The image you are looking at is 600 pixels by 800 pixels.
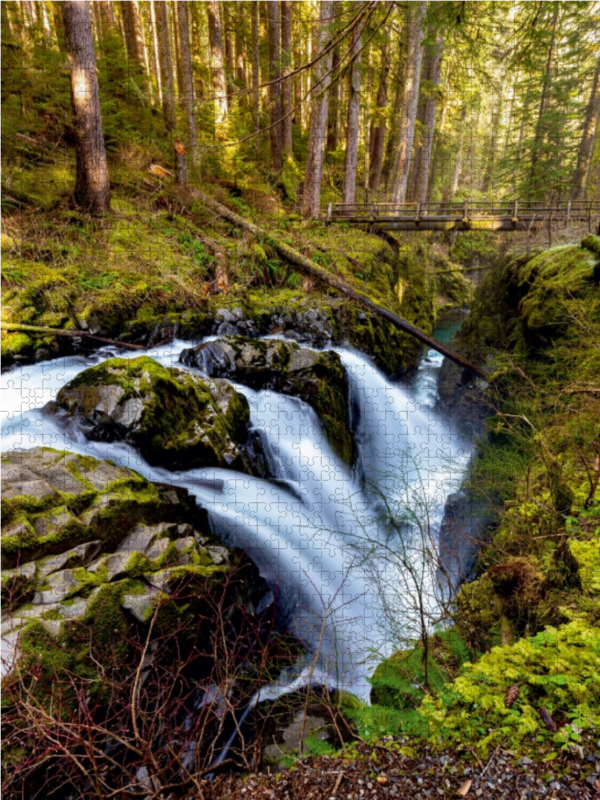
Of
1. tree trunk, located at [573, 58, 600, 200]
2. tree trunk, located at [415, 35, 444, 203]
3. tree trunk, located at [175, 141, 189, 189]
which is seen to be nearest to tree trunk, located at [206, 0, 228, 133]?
tree trunk, located at [175, 141, 189, 189]

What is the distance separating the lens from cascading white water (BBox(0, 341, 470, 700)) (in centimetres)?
425

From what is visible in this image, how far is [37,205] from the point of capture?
27.2 feet

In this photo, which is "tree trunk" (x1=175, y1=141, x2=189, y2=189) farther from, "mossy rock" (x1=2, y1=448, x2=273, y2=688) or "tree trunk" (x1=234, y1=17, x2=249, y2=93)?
"mossy rock" (x1=2, y1=448, x2=273, y2=688)

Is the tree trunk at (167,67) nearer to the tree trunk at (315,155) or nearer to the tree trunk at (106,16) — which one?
the tree trunk at (106,16)

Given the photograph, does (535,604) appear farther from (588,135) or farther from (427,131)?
(588,135)

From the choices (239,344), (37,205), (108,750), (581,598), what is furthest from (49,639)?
(37,205)

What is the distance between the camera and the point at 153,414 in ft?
16.5

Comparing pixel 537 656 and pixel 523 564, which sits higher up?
pixel 537 656

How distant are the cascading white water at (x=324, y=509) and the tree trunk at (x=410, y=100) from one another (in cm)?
1066

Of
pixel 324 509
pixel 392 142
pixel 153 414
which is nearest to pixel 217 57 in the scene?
pixel 392 142

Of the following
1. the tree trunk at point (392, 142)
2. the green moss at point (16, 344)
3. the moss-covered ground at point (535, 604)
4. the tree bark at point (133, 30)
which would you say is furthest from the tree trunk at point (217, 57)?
the moss-covered ground at point (535, 604)

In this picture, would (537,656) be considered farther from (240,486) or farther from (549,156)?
(549,156)

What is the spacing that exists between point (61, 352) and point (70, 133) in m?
6.74

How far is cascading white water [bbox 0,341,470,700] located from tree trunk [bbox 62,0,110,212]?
4.07m
